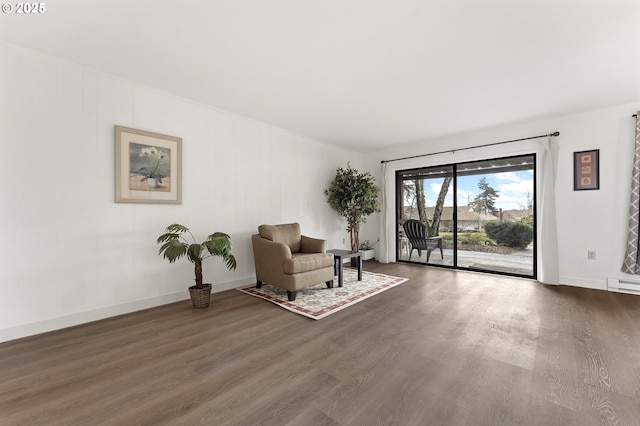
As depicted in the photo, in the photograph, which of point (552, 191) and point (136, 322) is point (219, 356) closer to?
point (136, 322)

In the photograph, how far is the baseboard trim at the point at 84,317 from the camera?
7.58ft

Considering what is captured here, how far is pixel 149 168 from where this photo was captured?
10.2 feet

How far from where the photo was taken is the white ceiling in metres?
1.93

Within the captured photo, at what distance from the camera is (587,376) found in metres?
1.75

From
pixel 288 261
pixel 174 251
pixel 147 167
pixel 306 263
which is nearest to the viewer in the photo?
pixel 174 251

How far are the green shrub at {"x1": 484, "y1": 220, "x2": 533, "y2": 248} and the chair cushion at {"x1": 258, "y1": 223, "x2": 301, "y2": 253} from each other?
11.4 ft

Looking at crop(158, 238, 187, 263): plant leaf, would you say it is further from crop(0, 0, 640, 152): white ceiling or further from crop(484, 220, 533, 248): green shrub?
crop(484, 220, 533, 248): green shrub

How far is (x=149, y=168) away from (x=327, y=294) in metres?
2.67

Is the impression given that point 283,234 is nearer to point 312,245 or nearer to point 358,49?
point 312,245

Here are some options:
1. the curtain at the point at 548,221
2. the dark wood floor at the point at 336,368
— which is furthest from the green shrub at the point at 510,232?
the dark wood floor at the point at 336,368

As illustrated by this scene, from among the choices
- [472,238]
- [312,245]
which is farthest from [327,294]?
[472,238]

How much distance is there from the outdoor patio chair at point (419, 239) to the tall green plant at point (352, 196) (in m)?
0.82

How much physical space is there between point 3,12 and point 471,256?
21.2ft

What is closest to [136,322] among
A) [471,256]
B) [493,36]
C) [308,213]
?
[308,213]
